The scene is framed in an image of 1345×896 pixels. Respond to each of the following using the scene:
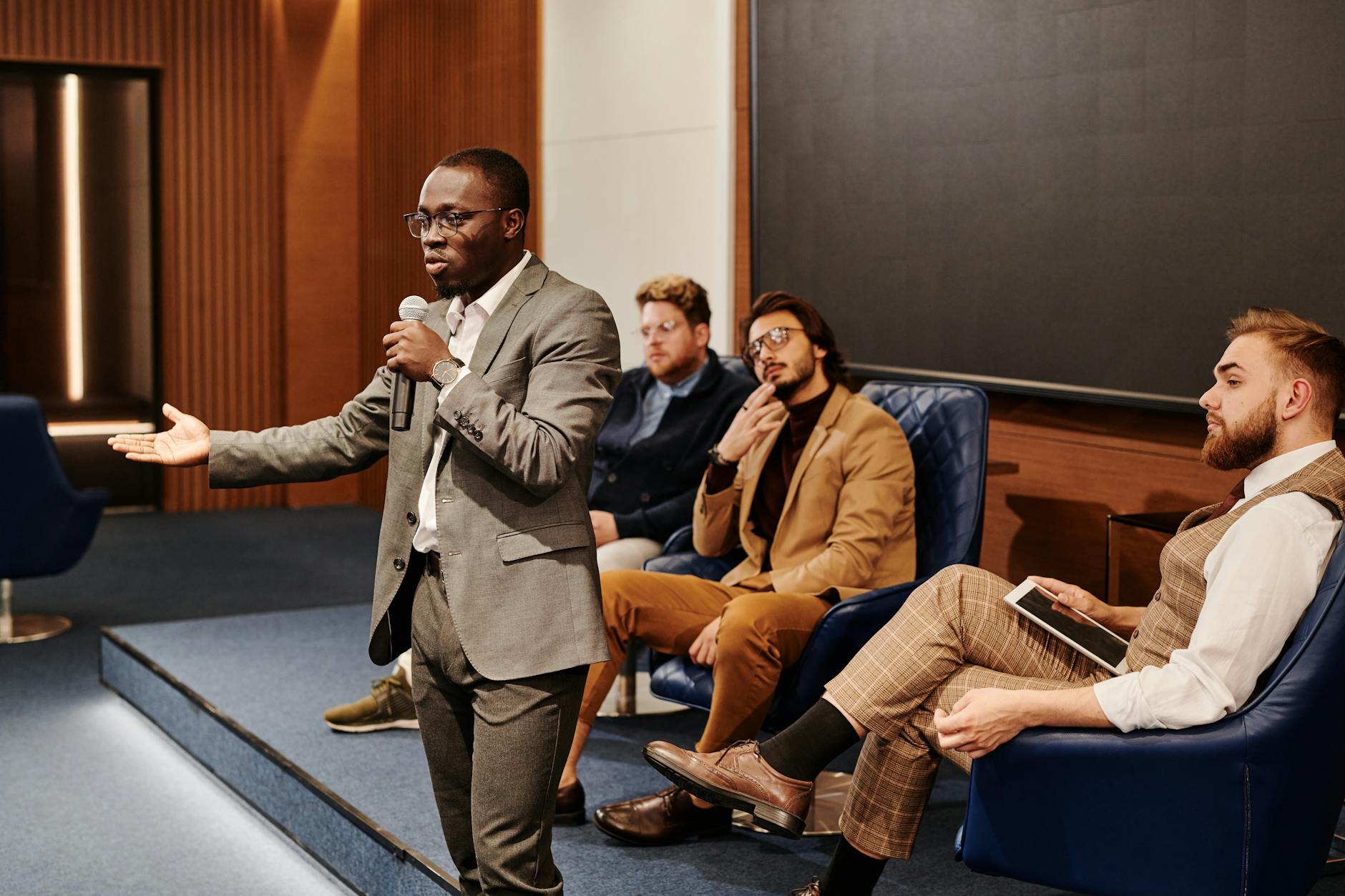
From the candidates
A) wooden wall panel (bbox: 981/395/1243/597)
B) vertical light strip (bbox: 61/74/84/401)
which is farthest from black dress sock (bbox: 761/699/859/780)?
vertical light strip (bbox: 61/74/84/401)

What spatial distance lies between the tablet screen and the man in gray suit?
2.41 feet

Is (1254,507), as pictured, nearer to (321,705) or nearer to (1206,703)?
(1206,703)

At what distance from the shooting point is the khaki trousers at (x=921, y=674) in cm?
226

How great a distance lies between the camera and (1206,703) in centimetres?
194

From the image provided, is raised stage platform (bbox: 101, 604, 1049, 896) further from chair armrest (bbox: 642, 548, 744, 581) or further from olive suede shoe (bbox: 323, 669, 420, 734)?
chair armrest (bbox: 642, 548, 744, 581)

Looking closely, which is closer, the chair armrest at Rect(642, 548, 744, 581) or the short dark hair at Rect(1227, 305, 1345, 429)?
the short dark hair at Rect(1227, 305, 1345, 429)

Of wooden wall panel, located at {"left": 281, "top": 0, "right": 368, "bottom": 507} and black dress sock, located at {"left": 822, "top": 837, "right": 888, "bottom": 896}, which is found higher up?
wooden wall panel, located at {"left": 281, "top": 0, "right": 368, "bottom": 507}

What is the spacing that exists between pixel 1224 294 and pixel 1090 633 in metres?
1.06

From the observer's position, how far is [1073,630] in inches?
88.6

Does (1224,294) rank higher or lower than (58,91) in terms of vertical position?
lower

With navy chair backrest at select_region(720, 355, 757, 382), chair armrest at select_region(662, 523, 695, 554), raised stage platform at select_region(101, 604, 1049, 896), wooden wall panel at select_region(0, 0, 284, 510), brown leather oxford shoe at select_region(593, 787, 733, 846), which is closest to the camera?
raised stage platform at select_region(101, 604, 1049, 896)

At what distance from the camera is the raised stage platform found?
270cm

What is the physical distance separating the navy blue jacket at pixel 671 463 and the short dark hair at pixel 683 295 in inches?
4.4

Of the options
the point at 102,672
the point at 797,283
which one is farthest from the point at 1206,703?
the point at 102,672
